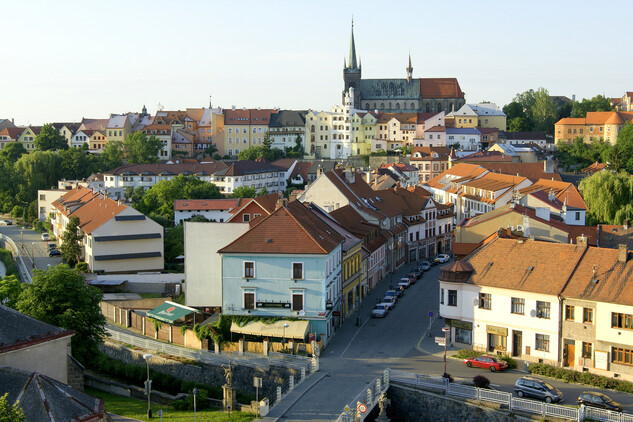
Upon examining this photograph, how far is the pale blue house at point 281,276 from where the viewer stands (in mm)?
40938

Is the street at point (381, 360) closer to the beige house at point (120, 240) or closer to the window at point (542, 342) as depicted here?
the window at point (542, 342)

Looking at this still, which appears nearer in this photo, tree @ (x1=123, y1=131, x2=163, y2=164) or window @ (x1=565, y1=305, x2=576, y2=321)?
window @ (x1=565, y1=305, x2=576, y2=321)

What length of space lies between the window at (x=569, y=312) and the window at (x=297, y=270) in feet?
43.3

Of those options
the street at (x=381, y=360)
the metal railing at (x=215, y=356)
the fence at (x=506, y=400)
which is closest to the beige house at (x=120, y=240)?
the metal railing at (x=215, y=356)

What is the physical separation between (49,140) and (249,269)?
110 meters

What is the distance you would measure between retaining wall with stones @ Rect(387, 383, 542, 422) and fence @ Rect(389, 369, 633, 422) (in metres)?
0.26

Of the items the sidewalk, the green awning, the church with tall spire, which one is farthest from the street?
the church with tall spire

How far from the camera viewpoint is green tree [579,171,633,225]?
70.9m

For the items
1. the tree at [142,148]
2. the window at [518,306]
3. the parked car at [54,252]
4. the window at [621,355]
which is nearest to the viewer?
the window at [621,355]

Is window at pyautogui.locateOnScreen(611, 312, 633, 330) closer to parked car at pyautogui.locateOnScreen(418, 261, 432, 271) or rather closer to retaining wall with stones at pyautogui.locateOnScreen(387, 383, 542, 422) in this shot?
retaining wall with stones at pyautogui.locateOnScreen(387, 383, 542, 422)

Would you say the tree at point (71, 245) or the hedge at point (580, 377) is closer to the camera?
the hedge at point (580, 377)

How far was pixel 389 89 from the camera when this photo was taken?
167250 millimetres

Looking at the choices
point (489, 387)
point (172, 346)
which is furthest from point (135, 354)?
point (489, 387)

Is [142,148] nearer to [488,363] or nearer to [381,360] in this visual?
[381,360]
